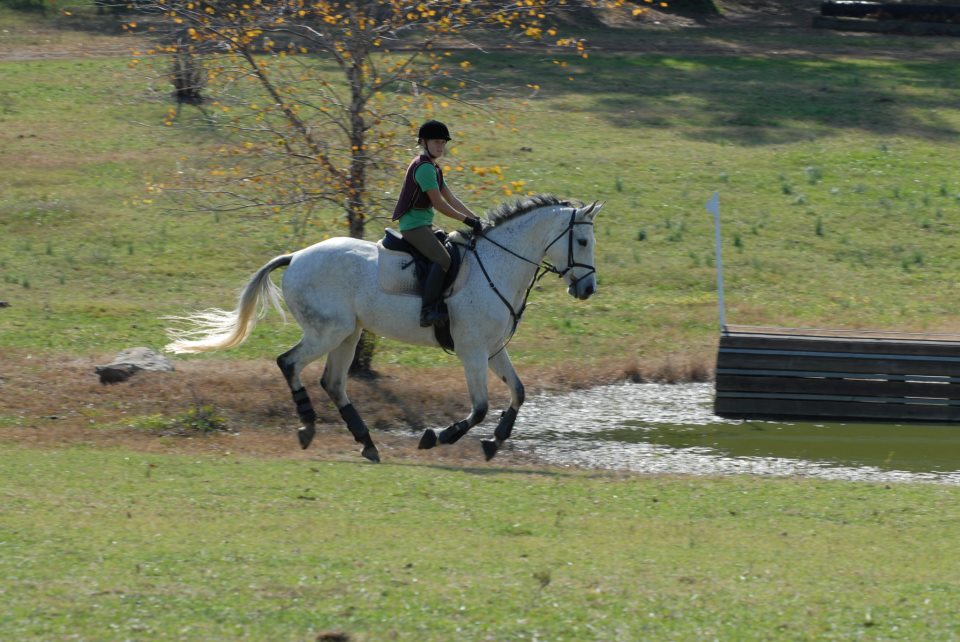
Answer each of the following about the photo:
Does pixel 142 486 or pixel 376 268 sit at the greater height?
pixel 376 268

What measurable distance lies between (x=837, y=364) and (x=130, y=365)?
26.9 feet

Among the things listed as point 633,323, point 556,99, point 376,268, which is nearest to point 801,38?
point 556,99

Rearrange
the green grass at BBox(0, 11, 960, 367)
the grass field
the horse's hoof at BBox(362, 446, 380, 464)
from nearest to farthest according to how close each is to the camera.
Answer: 1. the grass field
2. the horse's hoof at BBox(362, 446, 380, 464)
3. the green grass at BBox(0, 11, 960, 367)

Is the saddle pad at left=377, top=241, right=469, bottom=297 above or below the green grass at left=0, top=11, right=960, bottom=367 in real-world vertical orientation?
above

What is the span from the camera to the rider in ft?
41.3

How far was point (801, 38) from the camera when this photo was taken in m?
40.2

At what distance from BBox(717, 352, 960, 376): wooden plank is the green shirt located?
15.2 feet

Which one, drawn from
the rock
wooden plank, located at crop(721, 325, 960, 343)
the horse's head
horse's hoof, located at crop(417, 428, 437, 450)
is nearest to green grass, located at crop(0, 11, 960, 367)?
the rock

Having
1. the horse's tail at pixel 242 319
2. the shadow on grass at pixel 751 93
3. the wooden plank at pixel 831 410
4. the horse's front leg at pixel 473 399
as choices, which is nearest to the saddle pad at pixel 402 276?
the horse's front leg at pixel 473 399

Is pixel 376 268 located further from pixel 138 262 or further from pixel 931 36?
pixel 931 36

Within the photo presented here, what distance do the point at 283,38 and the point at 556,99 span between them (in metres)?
7.78

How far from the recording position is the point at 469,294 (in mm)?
13000

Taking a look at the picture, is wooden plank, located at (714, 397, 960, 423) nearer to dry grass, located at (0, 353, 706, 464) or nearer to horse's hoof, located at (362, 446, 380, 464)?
dry grass, located at (0, 353, 706, 464)

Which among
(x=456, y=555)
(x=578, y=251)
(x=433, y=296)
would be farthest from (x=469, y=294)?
(x=456, y=555)
